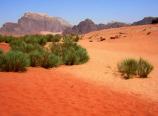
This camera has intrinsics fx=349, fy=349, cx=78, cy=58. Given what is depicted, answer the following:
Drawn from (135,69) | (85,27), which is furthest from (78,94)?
(85,27)

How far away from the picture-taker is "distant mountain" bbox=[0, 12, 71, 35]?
160m

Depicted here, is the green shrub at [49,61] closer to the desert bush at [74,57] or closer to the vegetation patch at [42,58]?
the vegetation patch at [42,58]

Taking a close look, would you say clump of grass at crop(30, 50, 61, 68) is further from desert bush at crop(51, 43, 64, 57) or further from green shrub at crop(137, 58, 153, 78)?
green shrub at crop(137, 58, 153, 78)

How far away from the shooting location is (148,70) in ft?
51.4

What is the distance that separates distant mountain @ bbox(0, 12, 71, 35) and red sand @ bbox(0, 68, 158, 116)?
477 ft

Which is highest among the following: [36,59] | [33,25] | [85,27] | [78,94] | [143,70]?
[33,25]

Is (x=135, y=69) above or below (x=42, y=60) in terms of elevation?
below

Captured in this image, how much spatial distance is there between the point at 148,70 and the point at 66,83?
4.35 meters

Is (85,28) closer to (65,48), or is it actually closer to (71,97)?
(65,48)

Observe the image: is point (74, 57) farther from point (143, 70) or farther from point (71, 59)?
point (143, 70)

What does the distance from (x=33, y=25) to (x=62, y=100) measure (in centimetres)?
15948

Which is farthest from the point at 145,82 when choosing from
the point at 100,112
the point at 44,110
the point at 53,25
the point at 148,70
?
the point at 53,25

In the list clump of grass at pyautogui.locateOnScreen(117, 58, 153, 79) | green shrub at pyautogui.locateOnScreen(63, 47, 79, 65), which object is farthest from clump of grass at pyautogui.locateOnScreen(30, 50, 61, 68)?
clump of grass at pyautogui.locateOnScreen(117, 58, 153, 79)

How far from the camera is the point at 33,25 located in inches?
6594
